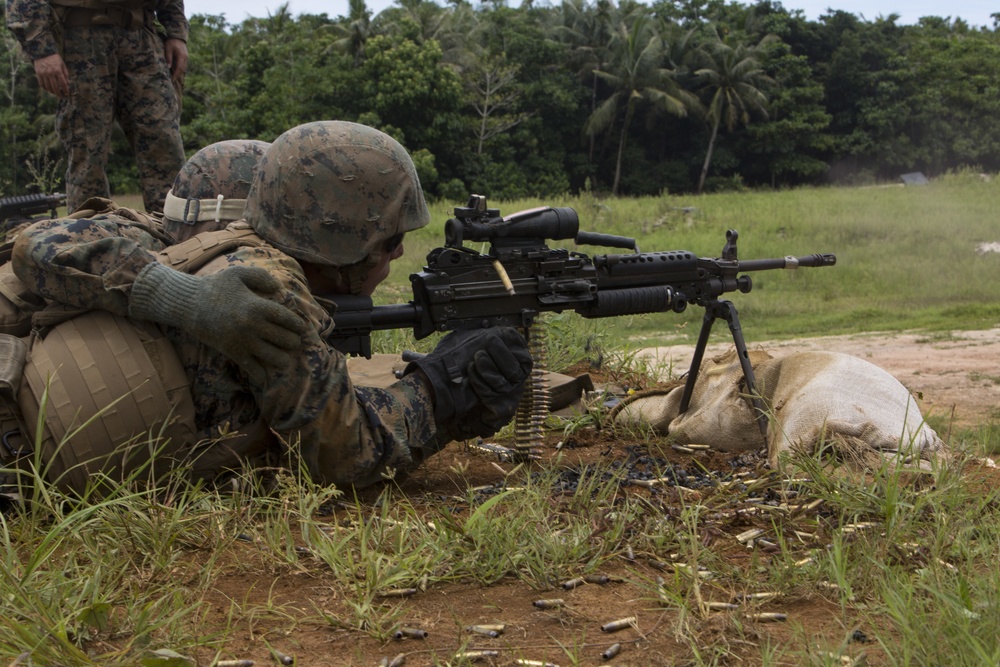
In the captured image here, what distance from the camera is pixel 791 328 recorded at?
11.5m

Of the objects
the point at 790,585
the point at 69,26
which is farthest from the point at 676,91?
the point at 790,585

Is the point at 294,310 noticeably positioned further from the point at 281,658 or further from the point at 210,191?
the point at 281,658

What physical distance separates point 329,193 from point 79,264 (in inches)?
31.9

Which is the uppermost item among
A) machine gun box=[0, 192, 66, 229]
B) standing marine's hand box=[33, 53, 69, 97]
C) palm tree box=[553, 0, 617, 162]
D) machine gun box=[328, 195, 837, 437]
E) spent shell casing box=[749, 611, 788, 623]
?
palm tree box=[553, 0, 617, 162]

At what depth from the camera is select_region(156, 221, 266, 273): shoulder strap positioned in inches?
124

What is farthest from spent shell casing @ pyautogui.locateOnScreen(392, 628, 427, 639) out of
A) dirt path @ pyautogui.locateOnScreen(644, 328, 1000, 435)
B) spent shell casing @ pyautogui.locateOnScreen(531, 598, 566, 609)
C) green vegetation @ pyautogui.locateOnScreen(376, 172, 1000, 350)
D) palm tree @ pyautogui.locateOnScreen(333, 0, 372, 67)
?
palm tree @ pyautogui.locateOnScreen(333, 0, 372, 67)

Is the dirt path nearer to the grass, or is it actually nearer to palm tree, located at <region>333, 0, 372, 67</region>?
the grass

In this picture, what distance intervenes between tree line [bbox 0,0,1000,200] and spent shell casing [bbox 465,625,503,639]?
126 feet

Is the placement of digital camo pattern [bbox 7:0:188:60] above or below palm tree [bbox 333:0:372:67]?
below

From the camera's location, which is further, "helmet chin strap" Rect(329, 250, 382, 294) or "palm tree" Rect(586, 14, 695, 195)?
"palm tree" Rect(586, 14, 695, 195)

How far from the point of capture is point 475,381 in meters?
3.66

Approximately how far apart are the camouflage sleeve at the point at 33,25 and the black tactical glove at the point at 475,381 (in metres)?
3.21

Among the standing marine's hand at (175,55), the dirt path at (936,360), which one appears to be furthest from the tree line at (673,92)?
the standing marine's hand at (175,55)

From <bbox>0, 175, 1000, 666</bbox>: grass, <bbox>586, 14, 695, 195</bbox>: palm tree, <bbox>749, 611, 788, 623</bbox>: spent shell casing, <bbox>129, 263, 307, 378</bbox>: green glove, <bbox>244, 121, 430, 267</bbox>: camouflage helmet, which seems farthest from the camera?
<bbox>586, 14, 695, 195</bbox>: palm tree
